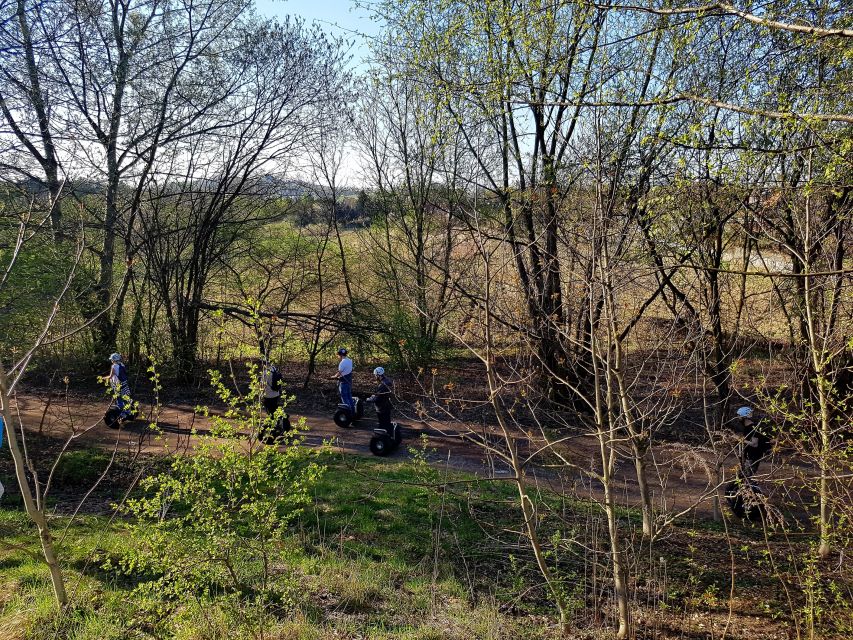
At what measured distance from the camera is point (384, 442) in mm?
11195

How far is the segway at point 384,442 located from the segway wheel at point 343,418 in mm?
1700

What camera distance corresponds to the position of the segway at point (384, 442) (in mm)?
11180

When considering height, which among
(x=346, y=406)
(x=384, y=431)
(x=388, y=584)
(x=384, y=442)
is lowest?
(x=388, y=584)

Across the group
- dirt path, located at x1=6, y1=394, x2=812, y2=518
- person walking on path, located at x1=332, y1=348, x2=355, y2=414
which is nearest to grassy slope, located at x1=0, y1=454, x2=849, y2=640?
dirt path, located at x1=6, y1=394, x2=812, y2=518

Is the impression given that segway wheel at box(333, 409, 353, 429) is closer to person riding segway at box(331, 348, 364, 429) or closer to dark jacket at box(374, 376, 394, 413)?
person riding segway at box(331, 348, 364, 429)

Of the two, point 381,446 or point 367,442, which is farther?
point 367,442

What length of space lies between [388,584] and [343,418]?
6686 mm

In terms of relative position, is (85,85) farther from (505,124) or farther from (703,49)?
(703,49)

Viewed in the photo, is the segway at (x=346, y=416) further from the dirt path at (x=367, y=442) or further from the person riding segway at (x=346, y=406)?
the dirt path at (x=367, y=442)

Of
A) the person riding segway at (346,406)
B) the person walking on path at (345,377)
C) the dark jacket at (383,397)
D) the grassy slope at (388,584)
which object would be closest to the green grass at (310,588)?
the grassy slope at (388,584)

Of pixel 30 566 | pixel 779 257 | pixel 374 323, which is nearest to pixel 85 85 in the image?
pixel 374 323

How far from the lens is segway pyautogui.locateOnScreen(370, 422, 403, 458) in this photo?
11180 millimetres

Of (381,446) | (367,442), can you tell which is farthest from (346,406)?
(381,446)

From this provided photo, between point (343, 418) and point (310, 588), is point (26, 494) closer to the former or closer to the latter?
point (310, 588)
